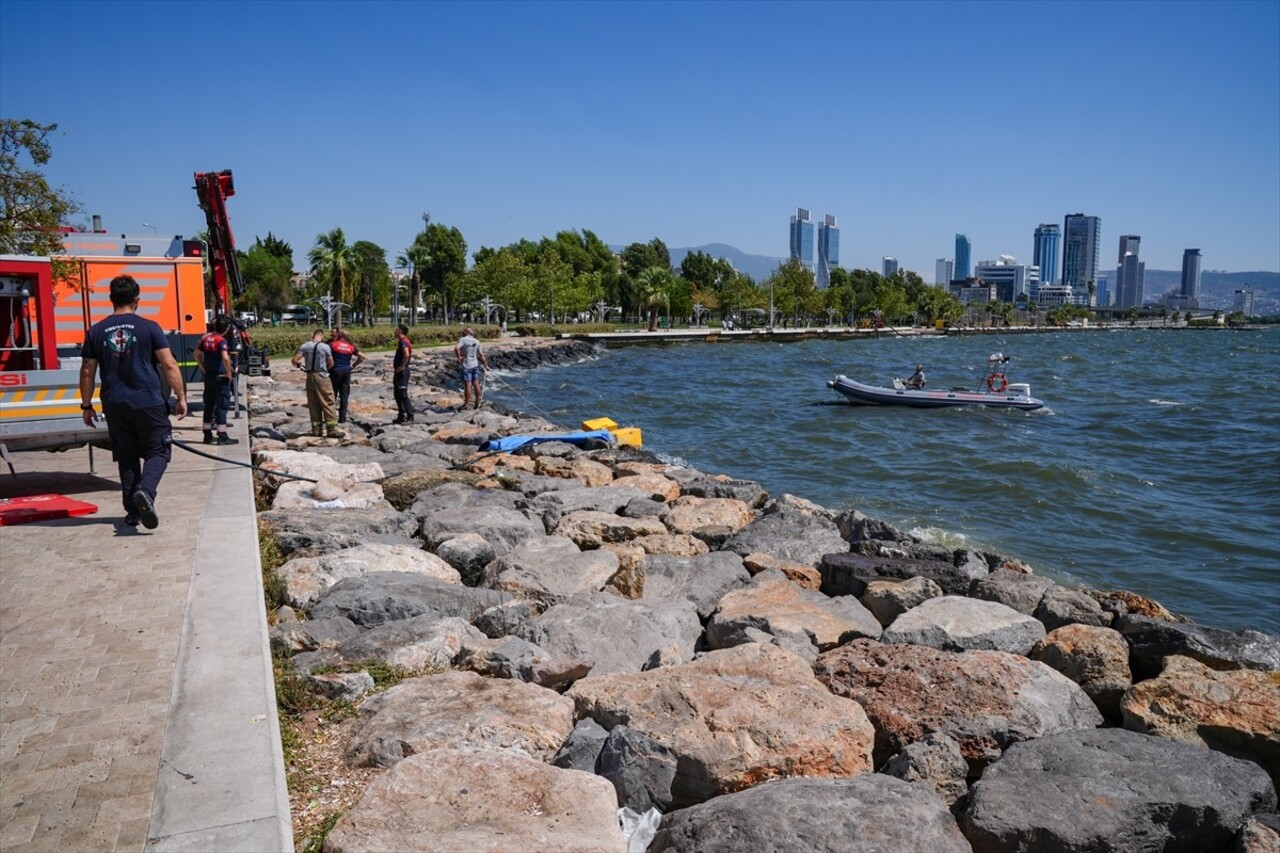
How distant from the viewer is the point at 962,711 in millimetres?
4949

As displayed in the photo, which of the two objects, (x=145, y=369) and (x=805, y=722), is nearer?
(x=805, y=722)

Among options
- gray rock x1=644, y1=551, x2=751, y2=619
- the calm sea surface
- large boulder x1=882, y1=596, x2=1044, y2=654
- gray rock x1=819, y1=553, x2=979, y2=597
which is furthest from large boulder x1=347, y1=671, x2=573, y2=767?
the calm sea surface

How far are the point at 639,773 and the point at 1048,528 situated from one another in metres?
12.7

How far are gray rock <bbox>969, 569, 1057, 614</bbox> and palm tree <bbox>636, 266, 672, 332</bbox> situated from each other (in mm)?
82104

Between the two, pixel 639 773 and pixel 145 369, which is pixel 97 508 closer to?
pixel 145 369

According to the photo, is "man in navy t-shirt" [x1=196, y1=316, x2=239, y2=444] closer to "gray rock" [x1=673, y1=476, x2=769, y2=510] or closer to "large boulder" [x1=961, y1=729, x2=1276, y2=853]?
"gray rock" [x1=673, y1=476, x2=769, y2=510]

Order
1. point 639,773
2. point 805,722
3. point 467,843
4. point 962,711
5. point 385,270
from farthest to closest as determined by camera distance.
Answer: point 385,270 < point 962,711 < point 805,722 < point 639,773 < point 467,843

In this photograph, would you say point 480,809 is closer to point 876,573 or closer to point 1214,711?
point 1214,711

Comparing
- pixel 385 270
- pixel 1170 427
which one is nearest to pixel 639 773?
pixel 1170 427

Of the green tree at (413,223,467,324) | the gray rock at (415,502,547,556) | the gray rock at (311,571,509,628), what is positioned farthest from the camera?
the green tree at (413,223,467,324)

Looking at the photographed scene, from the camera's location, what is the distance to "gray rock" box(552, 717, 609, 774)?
4184 millimetres

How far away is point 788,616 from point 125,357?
513 cm

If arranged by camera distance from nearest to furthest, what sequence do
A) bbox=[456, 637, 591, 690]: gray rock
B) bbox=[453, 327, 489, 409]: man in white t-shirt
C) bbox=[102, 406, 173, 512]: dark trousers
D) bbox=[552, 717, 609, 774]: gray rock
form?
bbox=[552, 717, 609, 774]: gray rock, bbox=[456, 637, 591, 690]: gray rock, bbox=[102, 406, 173, 512]: dark trousers, bbox=[453, 327, 489, 409]: man in white t-shirt

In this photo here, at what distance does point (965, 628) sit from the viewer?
641 centimetres
